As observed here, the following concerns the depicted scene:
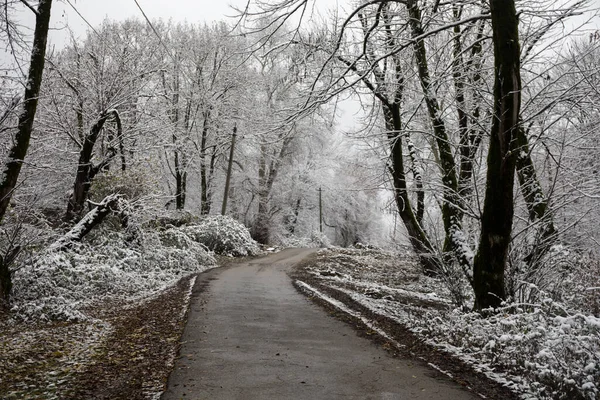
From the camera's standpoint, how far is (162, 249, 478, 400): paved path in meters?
4.30

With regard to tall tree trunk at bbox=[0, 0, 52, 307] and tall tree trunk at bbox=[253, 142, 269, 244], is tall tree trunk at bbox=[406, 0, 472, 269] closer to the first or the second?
tall tree trunk at bbox=[0, 0, 52, 307]

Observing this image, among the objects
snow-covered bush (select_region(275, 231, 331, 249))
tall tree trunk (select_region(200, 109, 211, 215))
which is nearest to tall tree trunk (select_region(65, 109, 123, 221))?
tall tree trunk (select_region(200, 109, 211, 215))

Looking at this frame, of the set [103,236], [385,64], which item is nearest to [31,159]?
[103,236]

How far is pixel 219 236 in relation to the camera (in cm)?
2325

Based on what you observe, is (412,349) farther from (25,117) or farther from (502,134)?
(25,117)

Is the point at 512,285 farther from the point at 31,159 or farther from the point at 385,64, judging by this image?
the point at 31,159

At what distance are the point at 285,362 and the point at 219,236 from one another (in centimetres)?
1838

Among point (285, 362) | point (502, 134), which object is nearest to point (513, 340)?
point (285, 362)

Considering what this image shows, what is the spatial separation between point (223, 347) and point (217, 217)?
19147 mm

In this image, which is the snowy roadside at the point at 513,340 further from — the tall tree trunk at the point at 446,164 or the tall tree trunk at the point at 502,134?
the tall tree trunk at the point at 446,164

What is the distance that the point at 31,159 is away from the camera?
1353 cm

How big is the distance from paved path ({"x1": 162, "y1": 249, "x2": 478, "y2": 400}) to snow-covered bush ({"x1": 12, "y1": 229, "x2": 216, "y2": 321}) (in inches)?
103

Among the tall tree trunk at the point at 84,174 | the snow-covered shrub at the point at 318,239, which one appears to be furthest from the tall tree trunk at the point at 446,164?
the snow-covered shrub at the point at 318,239

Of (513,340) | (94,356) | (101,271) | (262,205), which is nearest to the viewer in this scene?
(513,340)
